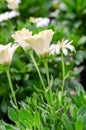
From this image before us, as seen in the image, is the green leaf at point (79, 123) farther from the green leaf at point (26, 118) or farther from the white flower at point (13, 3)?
the white flower at point (13, 3)

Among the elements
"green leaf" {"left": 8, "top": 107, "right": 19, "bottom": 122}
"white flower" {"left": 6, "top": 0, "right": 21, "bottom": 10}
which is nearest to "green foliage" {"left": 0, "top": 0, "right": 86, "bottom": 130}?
"green leaf" {"left": 8, "top": 107, "right": 19, "bottom": 122}

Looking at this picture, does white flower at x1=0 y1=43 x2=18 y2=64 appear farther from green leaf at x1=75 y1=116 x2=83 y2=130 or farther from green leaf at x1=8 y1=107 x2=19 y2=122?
green leaf at x1=75 y1=116 x2=83 y2=130

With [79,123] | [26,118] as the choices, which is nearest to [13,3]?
[26,118]

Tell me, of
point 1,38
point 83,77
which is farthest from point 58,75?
point 83,77

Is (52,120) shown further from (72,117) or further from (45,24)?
(45,24)

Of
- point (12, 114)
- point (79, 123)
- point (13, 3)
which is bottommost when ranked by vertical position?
point (79, 123)

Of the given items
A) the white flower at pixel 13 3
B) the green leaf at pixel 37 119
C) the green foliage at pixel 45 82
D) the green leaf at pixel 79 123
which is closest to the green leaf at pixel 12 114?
the green foliage at pixel 45 82

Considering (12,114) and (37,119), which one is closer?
(37,119)

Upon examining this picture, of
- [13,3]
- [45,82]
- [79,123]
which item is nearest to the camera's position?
[79,123]

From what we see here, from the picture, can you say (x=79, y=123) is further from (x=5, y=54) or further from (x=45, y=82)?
(x=45, y=82)

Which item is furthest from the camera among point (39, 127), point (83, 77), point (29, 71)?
point (83, 77)

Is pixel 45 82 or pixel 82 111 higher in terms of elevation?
pixel 45 82
